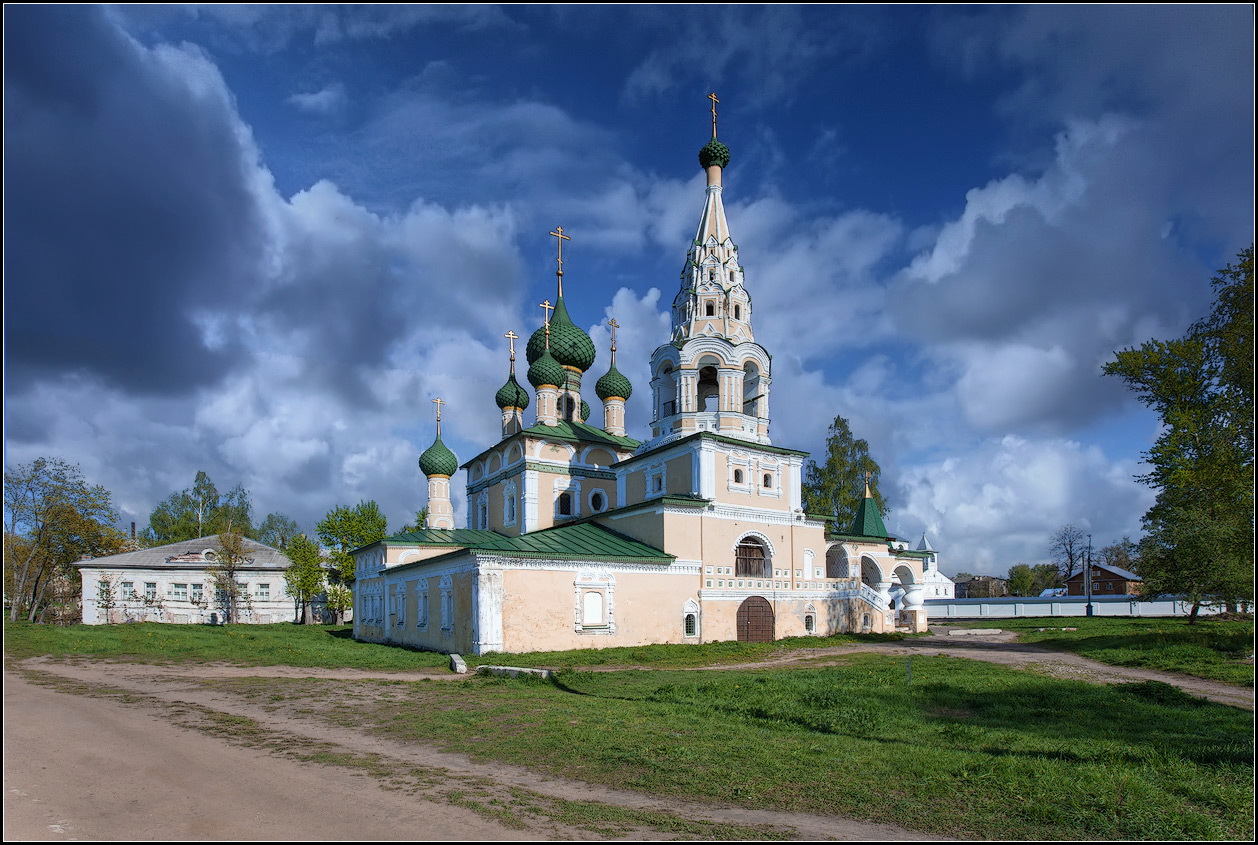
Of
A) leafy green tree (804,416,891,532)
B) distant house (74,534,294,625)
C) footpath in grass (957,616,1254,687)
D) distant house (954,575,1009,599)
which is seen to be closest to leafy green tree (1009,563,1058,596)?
distant house (954,575,1009,599)

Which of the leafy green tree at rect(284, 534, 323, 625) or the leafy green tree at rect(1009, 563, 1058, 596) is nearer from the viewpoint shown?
the leafy green tree at rect(284, 534, 323, 625)

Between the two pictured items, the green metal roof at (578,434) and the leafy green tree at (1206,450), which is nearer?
the leafy green tree at (1206,450)

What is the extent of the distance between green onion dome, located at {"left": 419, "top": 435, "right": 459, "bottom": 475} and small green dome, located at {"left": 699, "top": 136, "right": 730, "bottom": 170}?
20.3 m

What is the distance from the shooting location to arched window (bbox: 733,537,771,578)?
30.5 meters

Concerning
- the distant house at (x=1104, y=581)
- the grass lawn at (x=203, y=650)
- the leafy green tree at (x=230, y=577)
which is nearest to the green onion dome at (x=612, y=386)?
the grass lawn at (x=203, y=650)

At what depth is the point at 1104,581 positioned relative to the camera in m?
76.0

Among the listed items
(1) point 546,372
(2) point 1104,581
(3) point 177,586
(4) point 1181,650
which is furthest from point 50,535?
(2) point 1104,581

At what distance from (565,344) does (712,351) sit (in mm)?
10610

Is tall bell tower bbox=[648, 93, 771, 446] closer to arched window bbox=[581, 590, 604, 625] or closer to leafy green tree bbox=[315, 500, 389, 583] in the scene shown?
arched window bbox=[581, 590, 604, 625]

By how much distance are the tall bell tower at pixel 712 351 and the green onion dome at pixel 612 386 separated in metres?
6.75

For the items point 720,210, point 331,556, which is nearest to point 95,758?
point 720,210

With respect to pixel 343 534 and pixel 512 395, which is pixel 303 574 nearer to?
pixel 343 534

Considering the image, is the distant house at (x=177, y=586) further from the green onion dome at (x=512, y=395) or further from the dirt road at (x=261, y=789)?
the dirt road at (x=261, y=789)

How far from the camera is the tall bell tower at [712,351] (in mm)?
31547
